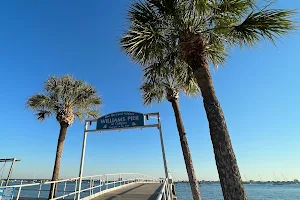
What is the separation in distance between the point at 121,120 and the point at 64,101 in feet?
18.9

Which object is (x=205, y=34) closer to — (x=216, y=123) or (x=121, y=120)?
(x=216, y=123)

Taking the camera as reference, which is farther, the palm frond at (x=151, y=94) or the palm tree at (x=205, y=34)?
the palm frond at (x=151, y=94)

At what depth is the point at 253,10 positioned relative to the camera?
573 cm

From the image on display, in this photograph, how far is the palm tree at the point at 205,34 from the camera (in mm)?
4867

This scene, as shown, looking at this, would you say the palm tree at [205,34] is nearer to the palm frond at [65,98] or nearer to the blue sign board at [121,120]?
the blue sign board at [121,120]

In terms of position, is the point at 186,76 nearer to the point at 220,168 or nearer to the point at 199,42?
the point at 199,42

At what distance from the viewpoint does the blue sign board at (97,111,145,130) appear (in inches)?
414

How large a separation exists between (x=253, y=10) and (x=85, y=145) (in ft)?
30.9

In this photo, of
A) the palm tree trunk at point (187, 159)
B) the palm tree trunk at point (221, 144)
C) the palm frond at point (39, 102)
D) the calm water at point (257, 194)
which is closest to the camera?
the palm tree trunk at point (221, 144)

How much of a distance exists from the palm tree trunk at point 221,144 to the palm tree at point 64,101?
35.8 feet

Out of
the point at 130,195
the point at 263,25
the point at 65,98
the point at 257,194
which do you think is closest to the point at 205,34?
the point at 263,25

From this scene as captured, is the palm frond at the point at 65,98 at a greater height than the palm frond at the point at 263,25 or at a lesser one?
greater

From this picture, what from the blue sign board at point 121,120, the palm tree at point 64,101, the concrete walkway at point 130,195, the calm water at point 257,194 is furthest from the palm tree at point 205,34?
the calm water at point 257,194

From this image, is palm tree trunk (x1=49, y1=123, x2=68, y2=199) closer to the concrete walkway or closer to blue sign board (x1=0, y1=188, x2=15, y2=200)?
the concrete walkway
